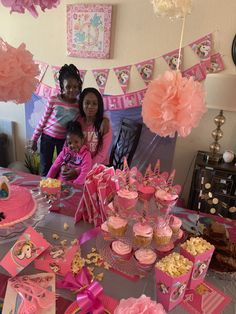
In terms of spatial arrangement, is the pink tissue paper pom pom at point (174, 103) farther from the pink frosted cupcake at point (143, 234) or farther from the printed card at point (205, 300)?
the printed card at point (205, 300)

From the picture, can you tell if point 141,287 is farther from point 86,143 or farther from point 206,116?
point 206,116

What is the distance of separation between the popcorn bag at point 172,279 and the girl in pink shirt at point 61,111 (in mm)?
1388

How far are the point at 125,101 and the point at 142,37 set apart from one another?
547 mm

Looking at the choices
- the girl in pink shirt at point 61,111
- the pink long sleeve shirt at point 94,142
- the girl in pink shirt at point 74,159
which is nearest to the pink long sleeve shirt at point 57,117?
the girl in pink shirt at point 61,111

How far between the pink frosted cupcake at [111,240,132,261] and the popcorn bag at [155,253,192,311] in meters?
0.15

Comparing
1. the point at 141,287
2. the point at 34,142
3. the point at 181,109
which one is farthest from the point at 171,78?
the point at 34,142

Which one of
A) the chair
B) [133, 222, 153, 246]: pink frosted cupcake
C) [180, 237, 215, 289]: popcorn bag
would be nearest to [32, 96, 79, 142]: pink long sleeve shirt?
the chair

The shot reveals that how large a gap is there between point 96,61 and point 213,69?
1.02 m

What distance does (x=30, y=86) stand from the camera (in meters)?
0.98

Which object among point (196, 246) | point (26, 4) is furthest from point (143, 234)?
point (26, 4)

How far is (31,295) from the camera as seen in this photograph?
733 millimetres

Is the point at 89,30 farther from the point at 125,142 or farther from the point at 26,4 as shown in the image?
the point at 26,4

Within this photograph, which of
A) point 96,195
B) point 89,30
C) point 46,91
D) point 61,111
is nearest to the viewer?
point 96,195

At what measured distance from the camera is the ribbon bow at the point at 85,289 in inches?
28.7
